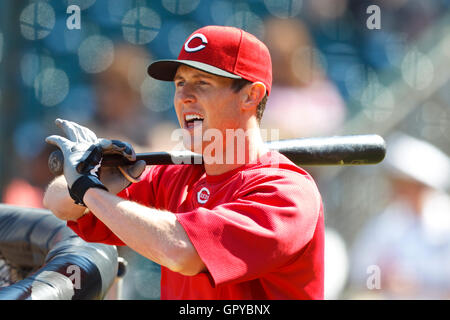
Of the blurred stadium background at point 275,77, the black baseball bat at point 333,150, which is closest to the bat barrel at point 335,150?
the black baseball bat at point 333,150

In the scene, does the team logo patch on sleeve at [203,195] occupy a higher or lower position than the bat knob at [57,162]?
lower

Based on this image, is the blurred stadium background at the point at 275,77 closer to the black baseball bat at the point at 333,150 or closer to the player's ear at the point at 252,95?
the black baseball bat at the point at 333,150

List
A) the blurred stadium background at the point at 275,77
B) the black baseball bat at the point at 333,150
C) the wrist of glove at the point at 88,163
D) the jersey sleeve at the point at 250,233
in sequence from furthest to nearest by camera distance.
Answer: the blurred stadium background at the point at 275,77 → the black baseball bat at the point at 333,150 → the wrist of glove at the point at 88,163 → the jersey sleeve at the point at 250,233

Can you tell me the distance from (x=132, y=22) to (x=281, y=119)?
1.03 m

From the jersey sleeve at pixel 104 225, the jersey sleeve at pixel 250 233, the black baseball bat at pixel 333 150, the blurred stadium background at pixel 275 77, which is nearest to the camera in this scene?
the jersey sleeve at pixel 250 233

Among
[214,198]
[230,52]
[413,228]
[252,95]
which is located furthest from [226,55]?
[413,228]

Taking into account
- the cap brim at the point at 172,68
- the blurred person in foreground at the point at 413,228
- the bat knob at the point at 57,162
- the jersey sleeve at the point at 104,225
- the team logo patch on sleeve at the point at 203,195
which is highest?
the cap brim at the point at 172,68

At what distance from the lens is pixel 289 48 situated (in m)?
3.03

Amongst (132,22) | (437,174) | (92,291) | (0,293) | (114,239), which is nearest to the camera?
(0,293)

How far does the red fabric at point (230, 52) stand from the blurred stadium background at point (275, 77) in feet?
4.82

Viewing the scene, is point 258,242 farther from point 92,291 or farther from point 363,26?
point 363,26

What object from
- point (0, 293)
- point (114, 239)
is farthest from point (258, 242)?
point (0, 293)

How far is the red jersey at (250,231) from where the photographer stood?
974 mm

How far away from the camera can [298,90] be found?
294 cm
